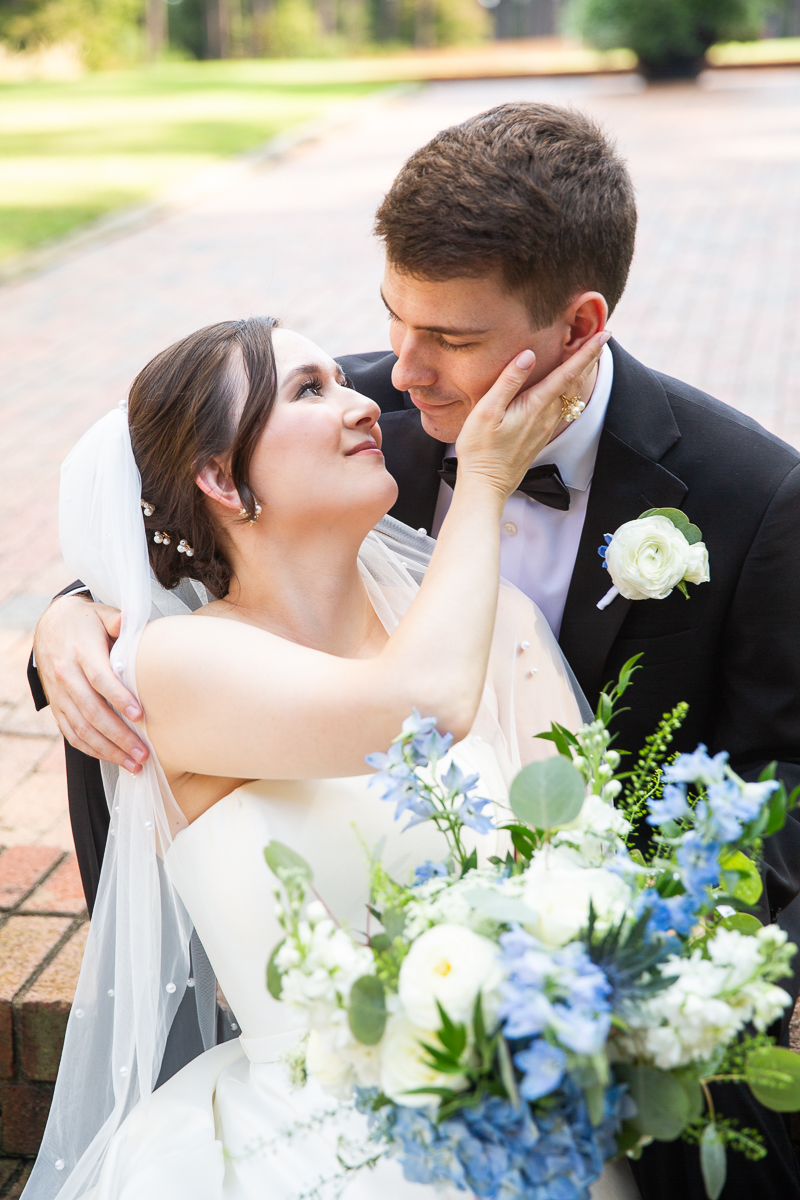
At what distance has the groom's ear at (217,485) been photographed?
2.43 metres

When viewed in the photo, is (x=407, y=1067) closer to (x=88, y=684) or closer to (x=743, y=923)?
(x=743, y=923)

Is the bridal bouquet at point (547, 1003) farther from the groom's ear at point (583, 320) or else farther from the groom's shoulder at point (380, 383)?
the groom's shoulder at point (380, 383)

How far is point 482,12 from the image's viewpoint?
1708 inches

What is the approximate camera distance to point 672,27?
23094 mm

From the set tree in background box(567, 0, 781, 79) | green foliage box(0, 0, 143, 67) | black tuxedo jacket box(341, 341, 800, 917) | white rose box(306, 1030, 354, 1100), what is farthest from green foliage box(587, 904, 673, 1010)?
green foliage box(0, 0, 143, 67)

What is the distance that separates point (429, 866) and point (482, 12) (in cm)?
4741

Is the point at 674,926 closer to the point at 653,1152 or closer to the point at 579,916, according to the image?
the point at 579,916

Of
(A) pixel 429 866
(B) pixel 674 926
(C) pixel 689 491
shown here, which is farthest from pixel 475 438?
(B) pixel 674 926

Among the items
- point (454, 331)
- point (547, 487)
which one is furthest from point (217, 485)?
point (547, 487)

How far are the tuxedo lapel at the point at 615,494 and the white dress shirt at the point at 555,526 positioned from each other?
4cm

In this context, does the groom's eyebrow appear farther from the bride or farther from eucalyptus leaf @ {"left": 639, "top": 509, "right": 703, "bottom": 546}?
eucalyptus leaf @ {"left": 639, "top": 509, "right": 703, "bottom": 546}

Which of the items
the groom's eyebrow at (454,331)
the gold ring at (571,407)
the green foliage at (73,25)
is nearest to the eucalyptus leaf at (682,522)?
the gold ring at (571,407)

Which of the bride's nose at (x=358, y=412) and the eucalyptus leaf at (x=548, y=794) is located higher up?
the bride's nose at (x=358, y=412)

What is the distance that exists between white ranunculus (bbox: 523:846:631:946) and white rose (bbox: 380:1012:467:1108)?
0.61ft
